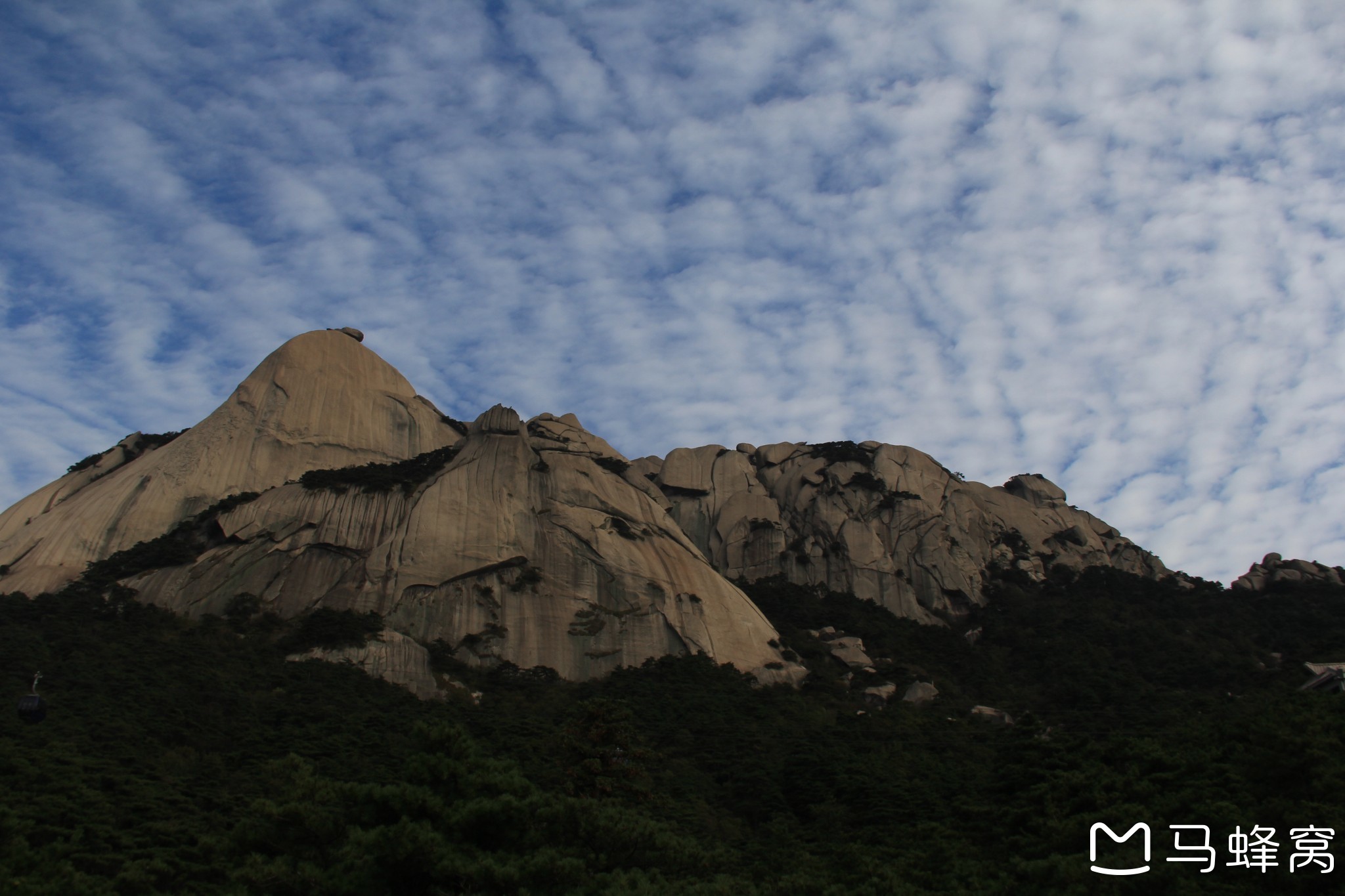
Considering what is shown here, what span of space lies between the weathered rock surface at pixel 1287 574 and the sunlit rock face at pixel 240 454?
46576 millimetres

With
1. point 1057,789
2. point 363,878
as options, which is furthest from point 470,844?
point 1057,789

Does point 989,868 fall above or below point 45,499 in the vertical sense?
below

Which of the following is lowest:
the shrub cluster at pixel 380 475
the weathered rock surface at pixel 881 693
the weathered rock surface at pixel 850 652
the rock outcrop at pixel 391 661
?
the rock outcrop at pixel 391 661

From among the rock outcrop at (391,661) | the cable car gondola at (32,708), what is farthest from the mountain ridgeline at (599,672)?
the cable car gondola at (32,708)

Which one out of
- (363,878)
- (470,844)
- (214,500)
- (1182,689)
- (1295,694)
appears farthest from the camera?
(214,500)

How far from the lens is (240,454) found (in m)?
51.6

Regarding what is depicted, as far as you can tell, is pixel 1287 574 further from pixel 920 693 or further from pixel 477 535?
pixel 477 535

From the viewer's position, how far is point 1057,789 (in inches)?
939

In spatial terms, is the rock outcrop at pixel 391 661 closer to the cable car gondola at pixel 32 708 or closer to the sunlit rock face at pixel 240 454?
the sunlit rock face at pixel 240 454

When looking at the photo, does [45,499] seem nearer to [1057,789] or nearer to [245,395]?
[245,395]

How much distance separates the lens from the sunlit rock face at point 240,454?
1869 inches

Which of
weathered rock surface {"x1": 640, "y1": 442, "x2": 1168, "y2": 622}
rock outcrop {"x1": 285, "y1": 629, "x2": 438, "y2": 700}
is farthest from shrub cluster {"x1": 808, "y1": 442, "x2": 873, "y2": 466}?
rock outcrop {"x1": 285, "y1": 629, "x2": 438, "y2": 700}

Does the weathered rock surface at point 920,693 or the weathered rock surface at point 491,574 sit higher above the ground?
the weathered rock surface at point 491,574

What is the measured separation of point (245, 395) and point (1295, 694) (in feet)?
155
